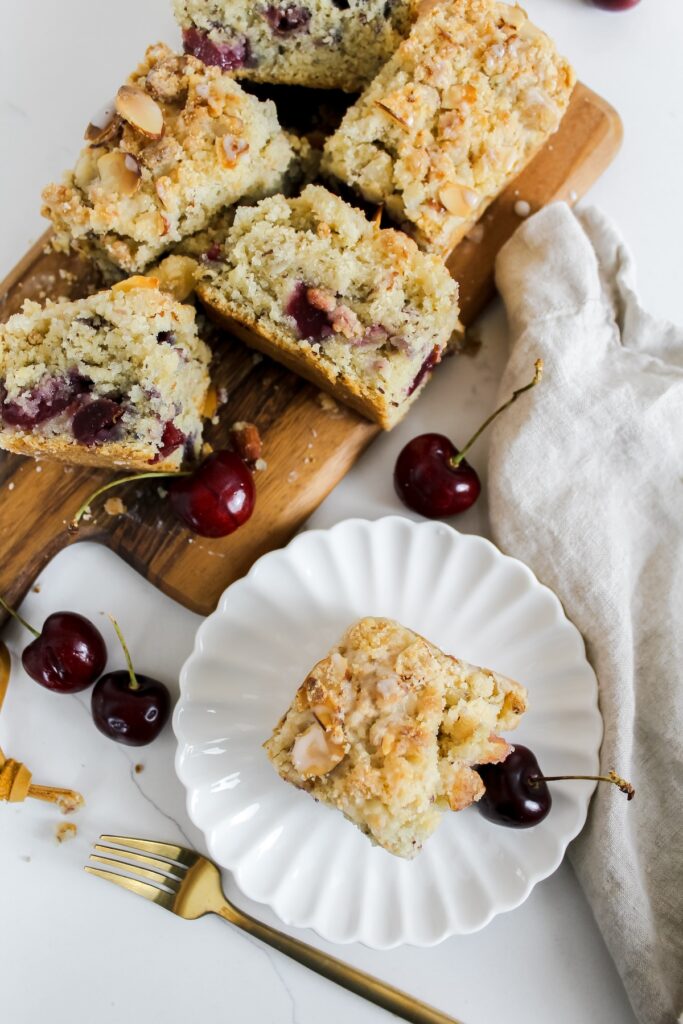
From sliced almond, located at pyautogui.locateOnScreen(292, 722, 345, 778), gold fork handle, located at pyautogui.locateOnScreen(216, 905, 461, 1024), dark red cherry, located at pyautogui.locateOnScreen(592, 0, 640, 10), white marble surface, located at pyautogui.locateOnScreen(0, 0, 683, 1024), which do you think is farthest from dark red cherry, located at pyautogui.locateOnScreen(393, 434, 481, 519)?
dark red cherry, located at pyautogui.locateOnScreen(592, 0, 640, 10)

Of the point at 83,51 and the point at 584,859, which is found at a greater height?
the point at 83,51

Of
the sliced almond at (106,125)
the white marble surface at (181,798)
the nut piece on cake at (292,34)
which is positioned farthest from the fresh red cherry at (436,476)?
the sliced almond at (106,125)

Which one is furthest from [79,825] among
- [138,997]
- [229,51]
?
[229,51]

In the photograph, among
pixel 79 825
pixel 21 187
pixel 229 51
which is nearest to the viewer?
pixel 229 51

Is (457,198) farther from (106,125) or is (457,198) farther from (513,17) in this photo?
(106,125)

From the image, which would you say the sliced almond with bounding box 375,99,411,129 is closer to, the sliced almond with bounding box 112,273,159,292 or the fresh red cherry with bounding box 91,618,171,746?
the sliced almond with bounding box 112,273,159,292

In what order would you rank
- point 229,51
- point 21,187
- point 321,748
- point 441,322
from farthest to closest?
point 21,187, point 229,51, point 441,322, point 321,748

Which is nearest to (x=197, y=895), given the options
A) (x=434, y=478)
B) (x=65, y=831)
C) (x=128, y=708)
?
(x=65, y=831)

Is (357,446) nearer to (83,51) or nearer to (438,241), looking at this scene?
(438,241)
